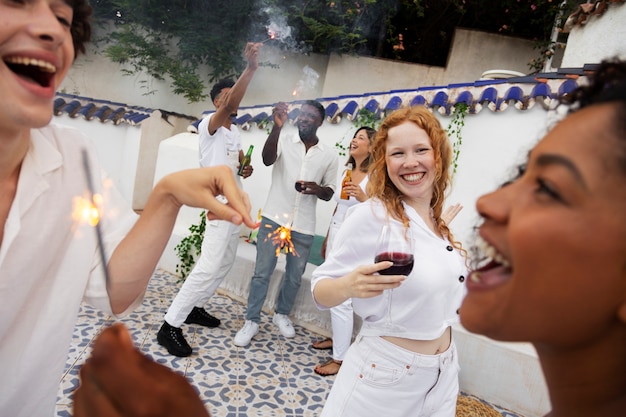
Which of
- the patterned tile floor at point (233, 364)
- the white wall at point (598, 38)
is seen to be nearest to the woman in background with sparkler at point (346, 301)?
the patterned tile floor at point (233, 364)

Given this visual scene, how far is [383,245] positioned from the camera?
1900mm

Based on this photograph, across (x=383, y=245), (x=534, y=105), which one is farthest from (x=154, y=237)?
(x=534, y=105)

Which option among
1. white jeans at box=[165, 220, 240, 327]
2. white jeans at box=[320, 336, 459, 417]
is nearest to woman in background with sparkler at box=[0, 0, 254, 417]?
white jeans at box=[320, 336, 459, 417]

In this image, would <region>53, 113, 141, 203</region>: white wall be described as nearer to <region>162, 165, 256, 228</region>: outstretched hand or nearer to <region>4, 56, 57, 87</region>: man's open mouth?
<region>4, 56, 57, 87</region>: man's open mouth

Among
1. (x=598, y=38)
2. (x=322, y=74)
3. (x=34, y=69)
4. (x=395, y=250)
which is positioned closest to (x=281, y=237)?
(x=395, y=250)

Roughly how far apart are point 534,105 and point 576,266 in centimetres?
471

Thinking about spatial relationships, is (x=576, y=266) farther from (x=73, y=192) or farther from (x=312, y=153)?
(x=312, y=153)

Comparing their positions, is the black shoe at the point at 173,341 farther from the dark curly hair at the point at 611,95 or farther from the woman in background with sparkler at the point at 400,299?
the dark curly hair at the point at 611,95

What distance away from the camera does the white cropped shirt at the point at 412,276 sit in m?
2.01

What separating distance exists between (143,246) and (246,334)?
3381mm

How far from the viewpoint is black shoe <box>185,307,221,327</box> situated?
4.87m

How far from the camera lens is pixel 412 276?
200cm

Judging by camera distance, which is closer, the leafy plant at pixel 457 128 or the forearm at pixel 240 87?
the forearm at pixel 240 87

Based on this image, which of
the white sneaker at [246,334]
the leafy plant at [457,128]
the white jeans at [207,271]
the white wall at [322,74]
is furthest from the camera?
the white wall at [322,74]
